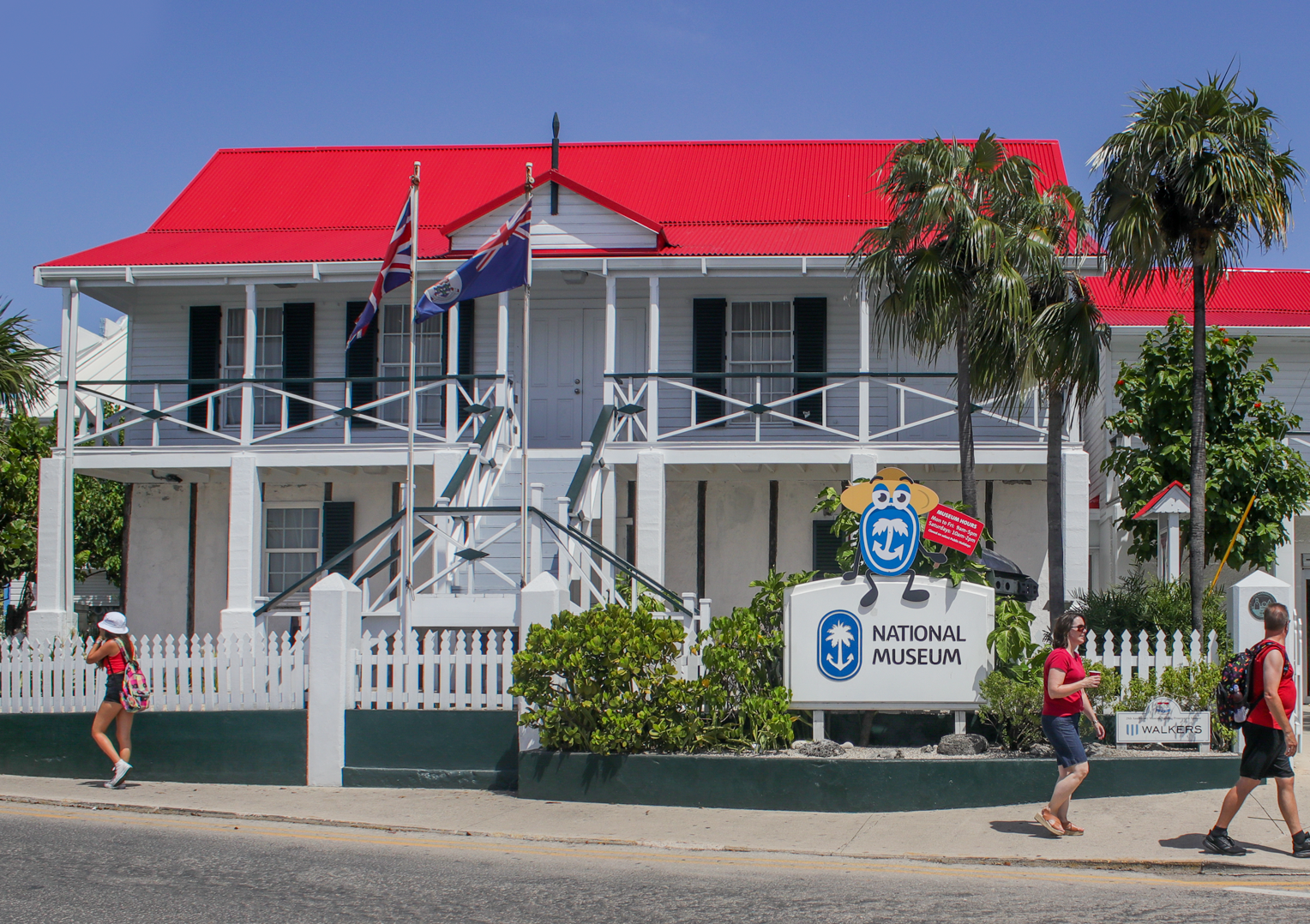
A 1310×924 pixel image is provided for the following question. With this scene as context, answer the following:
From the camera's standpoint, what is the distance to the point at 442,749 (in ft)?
33.1

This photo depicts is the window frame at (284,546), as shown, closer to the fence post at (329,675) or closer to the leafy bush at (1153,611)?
the fence post at (329,675)

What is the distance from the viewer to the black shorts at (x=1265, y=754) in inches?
295

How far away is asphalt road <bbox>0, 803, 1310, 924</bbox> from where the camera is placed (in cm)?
638

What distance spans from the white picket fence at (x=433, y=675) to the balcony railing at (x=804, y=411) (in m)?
5.64

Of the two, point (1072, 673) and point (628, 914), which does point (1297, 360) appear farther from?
point (628, 914)

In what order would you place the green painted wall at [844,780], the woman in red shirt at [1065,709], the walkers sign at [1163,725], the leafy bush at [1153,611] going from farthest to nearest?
1. the leafy bush at [1153,611]
2. the walkers sign at [1163,725]
3. the green painted wall at [844,780]
4. the woman in red shirt at [1065,709]

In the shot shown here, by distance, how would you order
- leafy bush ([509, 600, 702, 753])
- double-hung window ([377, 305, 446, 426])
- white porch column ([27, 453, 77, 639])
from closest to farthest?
leafy bush ([509, 600, 702, 753])
white porch column ([27, 453, 77, 639])
double-hung window ([377, 305, 446, 426])

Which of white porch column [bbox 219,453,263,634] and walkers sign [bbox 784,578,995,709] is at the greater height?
white porch column [bbox 219,453,263,634]

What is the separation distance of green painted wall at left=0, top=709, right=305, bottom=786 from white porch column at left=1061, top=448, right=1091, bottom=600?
9.22m

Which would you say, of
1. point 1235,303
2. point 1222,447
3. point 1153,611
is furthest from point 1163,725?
point 1235,303

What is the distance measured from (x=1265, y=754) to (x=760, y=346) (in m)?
10.3

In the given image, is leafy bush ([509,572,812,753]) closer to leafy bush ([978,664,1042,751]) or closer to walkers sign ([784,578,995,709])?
walkers sign ([784,578,995,709])

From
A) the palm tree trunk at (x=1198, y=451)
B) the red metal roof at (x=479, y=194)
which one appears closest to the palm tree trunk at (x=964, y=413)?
the palm tree trunk at (x=1198, y=451)

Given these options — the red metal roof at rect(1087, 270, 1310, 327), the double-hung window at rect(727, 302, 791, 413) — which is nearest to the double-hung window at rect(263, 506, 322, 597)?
the double-hung window at rect(727, 302, 791, 413)
